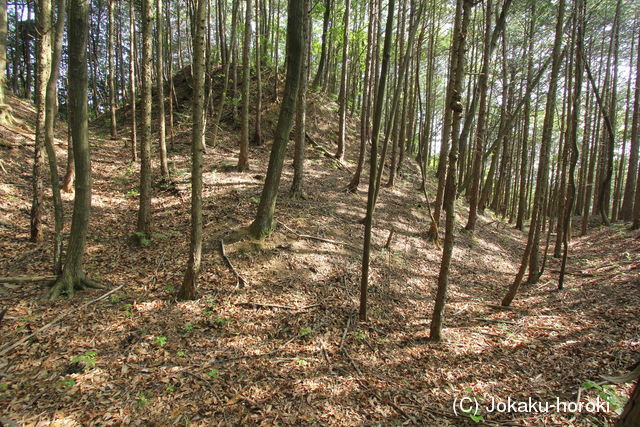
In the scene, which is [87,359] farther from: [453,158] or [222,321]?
[453,158]

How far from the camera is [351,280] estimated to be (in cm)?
763

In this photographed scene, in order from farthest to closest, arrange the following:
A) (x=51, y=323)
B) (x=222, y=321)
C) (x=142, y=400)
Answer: (x=222, y=321) < (x=51, y=323) < (x=142, y=400)

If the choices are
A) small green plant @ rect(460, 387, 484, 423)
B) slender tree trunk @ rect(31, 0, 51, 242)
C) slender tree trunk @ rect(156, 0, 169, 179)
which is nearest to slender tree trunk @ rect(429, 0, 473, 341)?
small green plant @ rect(460, 387, 484, 423)

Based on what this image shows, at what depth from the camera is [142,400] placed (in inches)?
152

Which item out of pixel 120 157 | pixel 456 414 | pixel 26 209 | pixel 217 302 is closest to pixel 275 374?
pixel 217 302

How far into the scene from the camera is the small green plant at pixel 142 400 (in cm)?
380

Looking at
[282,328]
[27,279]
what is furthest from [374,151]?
[27,279]

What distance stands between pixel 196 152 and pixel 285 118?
87.6 inches

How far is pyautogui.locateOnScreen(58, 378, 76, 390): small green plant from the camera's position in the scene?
12.6 feet

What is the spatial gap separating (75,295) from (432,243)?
1001 cm

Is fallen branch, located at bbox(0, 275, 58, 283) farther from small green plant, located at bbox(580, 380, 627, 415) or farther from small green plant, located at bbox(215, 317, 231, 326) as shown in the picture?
small green plant, located at bbox(580, 380, 627, 415)

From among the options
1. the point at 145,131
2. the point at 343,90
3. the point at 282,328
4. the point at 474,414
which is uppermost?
the point at 343,90

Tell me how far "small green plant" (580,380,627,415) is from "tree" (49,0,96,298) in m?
8.11

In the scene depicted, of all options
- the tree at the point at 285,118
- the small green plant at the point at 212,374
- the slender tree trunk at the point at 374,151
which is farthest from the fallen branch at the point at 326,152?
the small green plant at the point at 212,374
